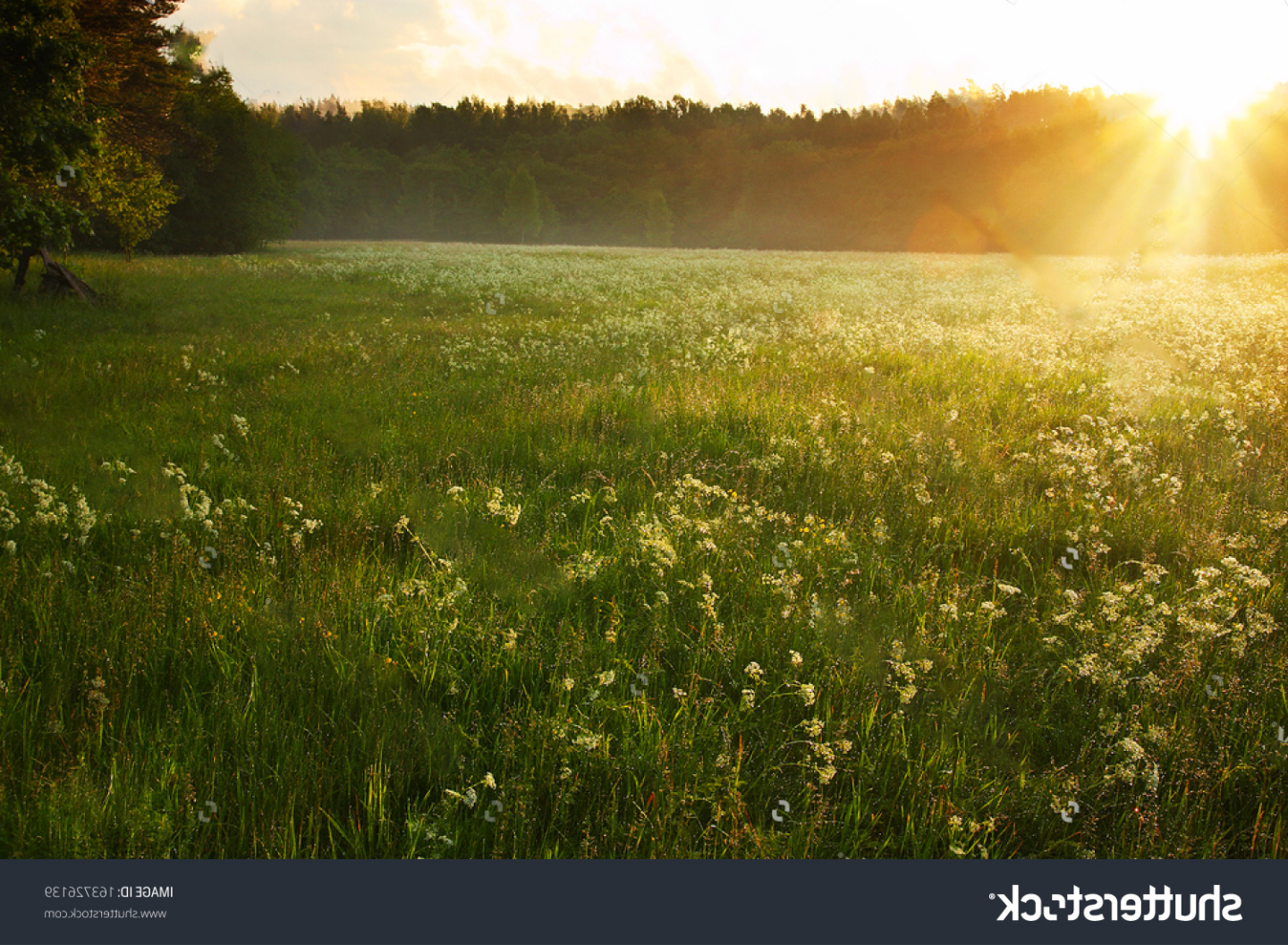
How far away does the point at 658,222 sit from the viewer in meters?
105

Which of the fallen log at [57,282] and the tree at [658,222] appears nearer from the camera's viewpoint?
the fallen log at [57,282]

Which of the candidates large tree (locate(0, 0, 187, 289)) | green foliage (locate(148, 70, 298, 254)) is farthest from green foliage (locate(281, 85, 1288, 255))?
large tree (locate(0, 0, 187, 289))

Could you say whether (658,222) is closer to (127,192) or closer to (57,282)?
(127,192)

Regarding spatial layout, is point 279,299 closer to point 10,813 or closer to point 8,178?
point 8,178

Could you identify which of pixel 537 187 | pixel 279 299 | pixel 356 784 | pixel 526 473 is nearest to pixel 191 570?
pixel 356 784

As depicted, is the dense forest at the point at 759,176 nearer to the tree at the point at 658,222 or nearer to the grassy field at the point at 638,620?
the tree at the point at 658,222

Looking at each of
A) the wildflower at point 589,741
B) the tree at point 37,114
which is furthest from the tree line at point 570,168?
the wildflower at point 589,741

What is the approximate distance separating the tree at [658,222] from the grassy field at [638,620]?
4026 inches

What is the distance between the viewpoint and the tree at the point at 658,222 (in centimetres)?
10506

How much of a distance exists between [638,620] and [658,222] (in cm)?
10872

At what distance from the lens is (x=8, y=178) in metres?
10.1

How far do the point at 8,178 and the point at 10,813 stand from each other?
A: 38.2 ft

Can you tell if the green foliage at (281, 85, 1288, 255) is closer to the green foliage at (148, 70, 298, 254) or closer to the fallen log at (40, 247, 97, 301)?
the green foliage at (148, 70, 298, 254)

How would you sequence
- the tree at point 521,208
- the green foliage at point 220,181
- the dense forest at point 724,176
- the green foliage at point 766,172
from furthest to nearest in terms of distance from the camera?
the tree at point 521,208, the green foliage at point 766,172, the dense forest at point 724,176, the green foliage at point 220,181
